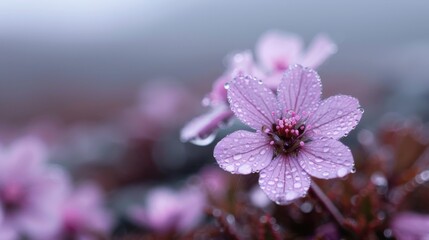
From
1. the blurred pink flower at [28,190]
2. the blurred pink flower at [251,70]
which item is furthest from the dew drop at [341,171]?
the blurred pink flower at [28,190]

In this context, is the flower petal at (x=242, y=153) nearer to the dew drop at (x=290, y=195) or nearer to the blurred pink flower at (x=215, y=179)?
the dew drop at (x=290, y=195)

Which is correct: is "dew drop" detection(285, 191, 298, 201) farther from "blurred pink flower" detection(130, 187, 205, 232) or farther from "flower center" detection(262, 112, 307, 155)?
"blurred pink flower" detection(130, 187, 205, 232)

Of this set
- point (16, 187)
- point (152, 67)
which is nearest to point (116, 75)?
point (152, 67)

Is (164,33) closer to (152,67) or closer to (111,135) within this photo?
(152,67)

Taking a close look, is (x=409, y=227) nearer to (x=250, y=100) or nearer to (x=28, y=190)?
(x=250, y=100)

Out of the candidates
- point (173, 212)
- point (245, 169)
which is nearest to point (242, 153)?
point (245, 169)

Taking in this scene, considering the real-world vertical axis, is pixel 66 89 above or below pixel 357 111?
above
